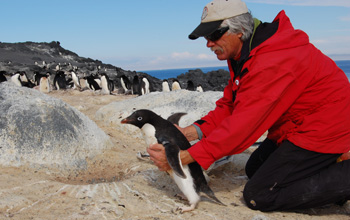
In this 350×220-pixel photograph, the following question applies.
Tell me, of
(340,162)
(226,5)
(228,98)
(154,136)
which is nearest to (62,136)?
(154,136)

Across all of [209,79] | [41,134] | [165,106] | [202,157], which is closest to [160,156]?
[202,157]

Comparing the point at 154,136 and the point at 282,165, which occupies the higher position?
the point at 154,136

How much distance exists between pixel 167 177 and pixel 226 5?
1.89 metres

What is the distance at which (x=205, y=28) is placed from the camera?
8.46 feet

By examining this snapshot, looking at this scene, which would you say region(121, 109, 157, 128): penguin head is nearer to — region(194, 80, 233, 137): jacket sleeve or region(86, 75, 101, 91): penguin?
region(194, 80, 233, 137): jacket sleeve

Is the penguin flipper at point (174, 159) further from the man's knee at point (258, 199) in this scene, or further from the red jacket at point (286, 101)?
the man's knee at point (258, 199)

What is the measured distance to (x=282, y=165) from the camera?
9.04 feet

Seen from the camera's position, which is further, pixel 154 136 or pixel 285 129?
pixel 154 136

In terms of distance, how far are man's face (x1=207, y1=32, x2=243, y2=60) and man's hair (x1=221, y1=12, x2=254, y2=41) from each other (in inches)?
1.6

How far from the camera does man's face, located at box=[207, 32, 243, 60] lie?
2.63 m

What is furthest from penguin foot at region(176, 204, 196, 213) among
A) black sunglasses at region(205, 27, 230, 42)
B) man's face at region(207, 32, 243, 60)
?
black sunglasses at region(205, 27, 230, 42)

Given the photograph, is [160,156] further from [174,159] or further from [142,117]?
[142,117]

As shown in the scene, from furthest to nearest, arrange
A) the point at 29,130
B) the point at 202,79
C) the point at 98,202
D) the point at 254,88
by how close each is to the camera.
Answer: the point at 202,79, the point at 29,130, the point at 98,202, the point at 254,88

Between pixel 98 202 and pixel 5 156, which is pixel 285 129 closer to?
pixel 98 202
